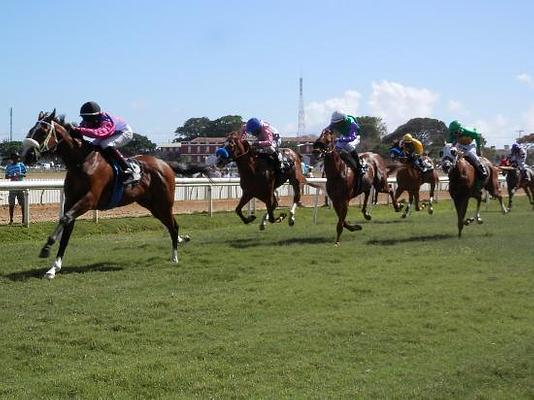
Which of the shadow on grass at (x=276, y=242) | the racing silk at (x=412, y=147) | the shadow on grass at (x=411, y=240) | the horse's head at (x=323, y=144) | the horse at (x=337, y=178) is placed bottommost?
the shadow on grass at (x=276, y=242)

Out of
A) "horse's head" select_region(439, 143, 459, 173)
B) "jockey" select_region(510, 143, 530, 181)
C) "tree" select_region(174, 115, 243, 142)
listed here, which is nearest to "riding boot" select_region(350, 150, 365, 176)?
"horse's head" select_region(439, 143, 459, 173)

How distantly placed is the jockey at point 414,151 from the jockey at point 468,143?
4297mm

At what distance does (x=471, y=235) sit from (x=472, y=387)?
10.7 metres

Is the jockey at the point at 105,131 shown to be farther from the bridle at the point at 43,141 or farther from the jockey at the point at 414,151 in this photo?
the jockey at the point at 414,151

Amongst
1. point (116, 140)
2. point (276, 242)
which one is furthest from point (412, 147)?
point (116, 140)

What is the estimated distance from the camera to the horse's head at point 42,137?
1052 centimetres

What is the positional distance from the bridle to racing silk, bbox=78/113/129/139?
1.71ft

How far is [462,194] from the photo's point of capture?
17.3 meters

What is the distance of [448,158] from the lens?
1722 centimetres

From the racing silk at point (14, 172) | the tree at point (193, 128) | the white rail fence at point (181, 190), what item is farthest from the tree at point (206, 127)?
the racing silk at point (14, 172)

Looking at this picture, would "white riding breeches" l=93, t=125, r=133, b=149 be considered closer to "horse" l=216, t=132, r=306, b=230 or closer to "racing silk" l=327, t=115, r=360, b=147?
"horse" l=216, t=132, r=306, b=230

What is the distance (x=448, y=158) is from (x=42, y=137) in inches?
383

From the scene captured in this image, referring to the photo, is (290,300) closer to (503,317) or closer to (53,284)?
(503,317)

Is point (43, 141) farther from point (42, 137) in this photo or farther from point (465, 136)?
point (465, 136)
